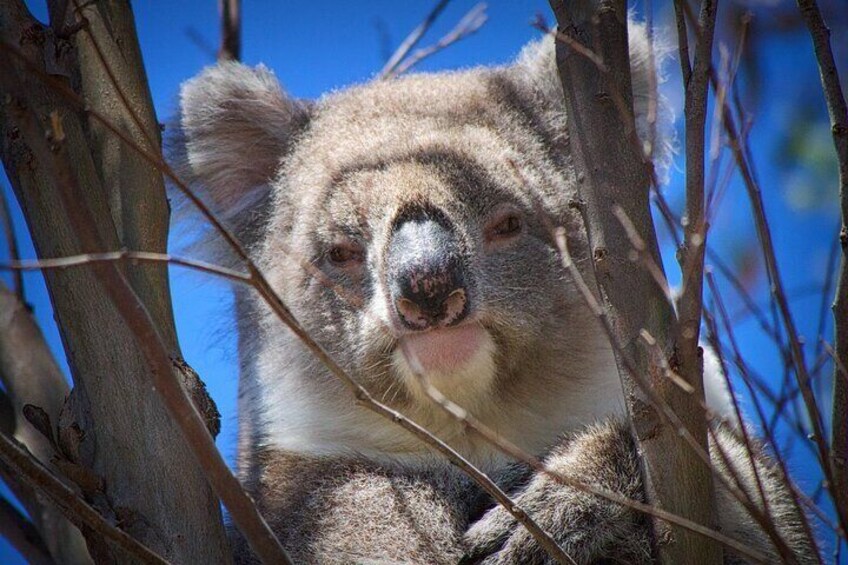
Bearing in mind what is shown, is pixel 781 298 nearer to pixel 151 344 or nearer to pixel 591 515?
pixel 591 515

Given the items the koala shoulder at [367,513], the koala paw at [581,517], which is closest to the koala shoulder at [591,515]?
the koala paw at [581,517]

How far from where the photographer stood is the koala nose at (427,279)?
2428mm

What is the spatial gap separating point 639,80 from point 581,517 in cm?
173

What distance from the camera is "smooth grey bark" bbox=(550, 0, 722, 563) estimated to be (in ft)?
5.82

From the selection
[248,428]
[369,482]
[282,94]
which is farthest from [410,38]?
[369,482]

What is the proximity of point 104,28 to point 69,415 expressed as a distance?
91 centimetres

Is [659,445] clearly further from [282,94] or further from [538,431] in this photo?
[282,94]

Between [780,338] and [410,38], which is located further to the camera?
[410,38]

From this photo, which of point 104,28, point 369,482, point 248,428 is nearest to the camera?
point 104,28

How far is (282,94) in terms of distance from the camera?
3.48 metres

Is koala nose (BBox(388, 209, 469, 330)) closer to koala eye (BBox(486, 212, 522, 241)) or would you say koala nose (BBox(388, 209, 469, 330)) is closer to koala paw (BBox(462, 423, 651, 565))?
koala eye (BBox(486, 212, 522, 241))

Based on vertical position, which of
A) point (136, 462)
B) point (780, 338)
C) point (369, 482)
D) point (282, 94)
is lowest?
point (369, 482)

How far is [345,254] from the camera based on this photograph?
286 cm

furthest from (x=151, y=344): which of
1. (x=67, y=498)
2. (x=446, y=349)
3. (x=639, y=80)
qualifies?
(x=639, y=80)
